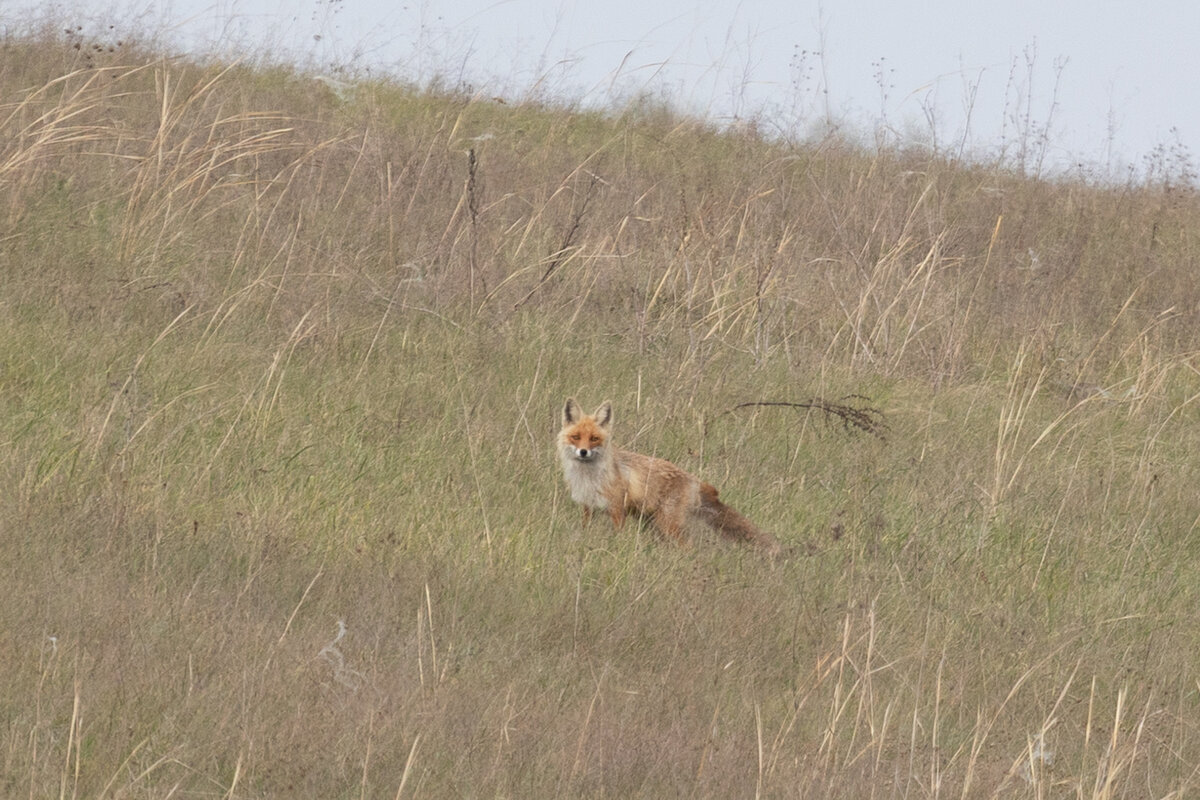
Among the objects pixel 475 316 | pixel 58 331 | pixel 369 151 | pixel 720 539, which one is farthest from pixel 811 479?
pixel 369 151

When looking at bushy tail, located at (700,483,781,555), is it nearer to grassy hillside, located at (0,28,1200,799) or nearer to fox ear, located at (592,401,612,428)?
grassy hillside, located at (0,28,1200,799)

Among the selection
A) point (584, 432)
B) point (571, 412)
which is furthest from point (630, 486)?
point (571, 412)

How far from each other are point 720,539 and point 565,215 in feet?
15.3

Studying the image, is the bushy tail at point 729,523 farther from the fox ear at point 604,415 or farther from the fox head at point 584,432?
the fox ear at point 604,415

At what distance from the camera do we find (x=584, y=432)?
590cm

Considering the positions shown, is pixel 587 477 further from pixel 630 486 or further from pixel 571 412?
pixel 571 412

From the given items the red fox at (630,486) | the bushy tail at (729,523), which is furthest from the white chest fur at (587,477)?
the bushy tail at (729,523)

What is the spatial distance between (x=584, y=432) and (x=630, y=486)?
12.1 inches

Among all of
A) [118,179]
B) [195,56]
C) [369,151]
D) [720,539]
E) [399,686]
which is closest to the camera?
[399,686]

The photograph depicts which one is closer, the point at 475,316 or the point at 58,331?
the point at 58,331

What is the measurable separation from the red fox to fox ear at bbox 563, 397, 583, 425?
0.10 metres

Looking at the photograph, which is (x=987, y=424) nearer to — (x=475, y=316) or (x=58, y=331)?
(x=475, y=316)

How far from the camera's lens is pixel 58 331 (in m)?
6.02

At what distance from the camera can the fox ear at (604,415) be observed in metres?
6.06
